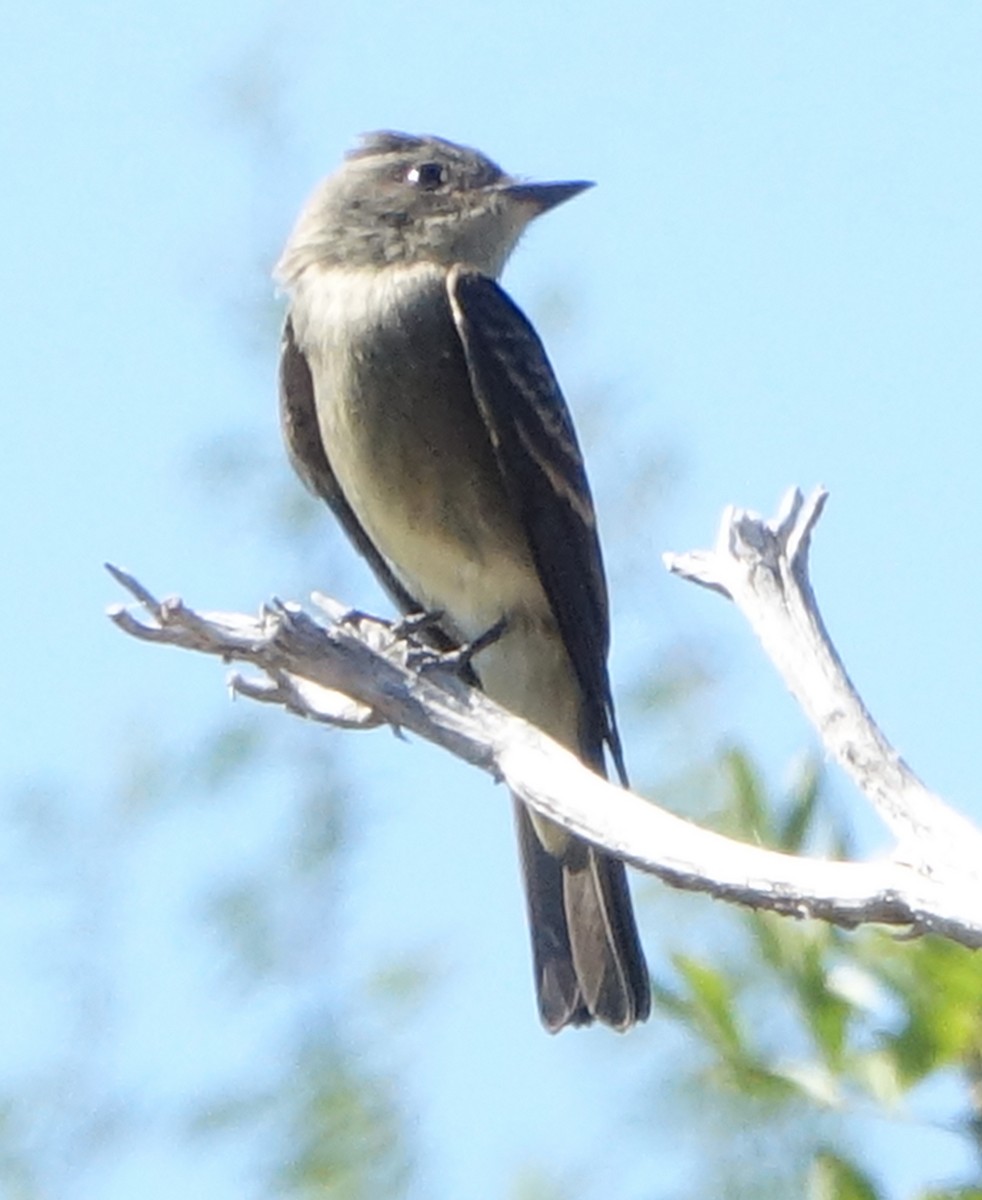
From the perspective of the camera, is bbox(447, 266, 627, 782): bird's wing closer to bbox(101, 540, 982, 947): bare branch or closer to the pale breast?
the pale breast

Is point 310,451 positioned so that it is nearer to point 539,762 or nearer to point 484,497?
point 484,497

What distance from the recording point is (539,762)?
3162mm

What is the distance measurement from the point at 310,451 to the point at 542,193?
85 cm

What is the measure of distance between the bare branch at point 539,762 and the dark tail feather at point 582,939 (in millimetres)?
701

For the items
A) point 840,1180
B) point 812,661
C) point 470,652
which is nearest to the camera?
point 840,1180

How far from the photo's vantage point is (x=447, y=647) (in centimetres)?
488

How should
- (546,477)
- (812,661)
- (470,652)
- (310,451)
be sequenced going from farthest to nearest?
(310,451) → (546,477) → (470,652) → (812,661)

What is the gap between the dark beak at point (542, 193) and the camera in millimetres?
5332

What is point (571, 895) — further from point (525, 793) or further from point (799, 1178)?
point (799, 1178)

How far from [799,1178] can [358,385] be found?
2654mm

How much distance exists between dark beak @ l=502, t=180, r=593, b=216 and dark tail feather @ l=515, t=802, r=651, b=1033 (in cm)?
141

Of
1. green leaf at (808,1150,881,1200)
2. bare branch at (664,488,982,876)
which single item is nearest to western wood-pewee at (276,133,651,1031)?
bare branch at (664,488,982,876)

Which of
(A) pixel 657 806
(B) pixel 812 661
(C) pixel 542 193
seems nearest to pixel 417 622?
(C) pixel 542 193

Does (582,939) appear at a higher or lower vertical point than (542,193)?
lower
